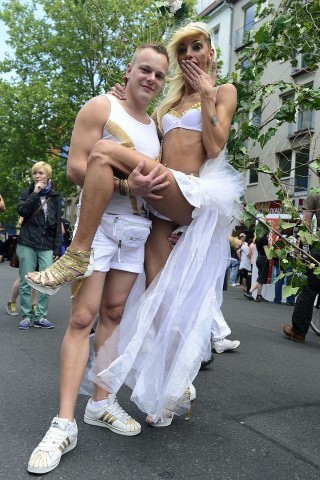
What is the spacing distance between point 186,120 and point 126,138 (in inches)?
13.9

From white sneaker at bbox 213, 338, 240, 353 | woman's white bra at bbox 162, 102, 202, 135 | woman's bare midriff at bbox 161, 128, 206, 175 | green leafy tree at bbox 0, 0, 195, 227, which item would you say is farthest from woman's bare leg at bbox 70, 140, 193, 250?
green leafy tree at bbox 0, 0, 195, 227

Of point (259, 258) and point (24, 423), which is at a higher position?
point (259, 258)

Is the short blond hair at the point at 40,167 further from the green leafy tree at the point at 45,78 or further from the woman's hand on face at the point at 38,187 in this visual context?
the green leafy tree at the point at 45,78

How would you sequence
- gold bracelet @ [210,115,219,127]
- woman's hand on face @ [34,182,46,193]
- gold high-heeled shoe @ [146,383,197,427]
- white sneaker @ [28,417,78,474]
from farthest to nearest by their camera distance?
1. woman's hand on face @ [34,182,46,193]
2. gold high-heeled shoe @ [146,383,197,427]
3. gold bracelet @ [210,115,219,127]
4. white sneaker @ [28,417,78,474]

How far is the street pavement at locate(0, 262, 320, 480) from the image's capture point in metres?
2.35

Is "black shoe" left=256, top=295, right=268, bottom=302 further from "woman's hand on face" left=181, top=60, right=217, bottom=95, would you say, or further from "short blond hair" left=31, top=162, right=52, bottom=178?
"woman's hand on face" left=181, top=60, right=217, bottom=95

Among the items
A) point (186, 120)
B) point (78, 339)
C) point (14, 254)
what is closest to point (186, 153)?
point (186, 120)

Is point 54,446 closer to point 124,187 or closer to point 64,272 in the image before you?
point 64,272

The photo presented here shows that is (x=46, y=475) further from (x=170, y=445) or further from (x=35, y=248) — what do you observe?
(x=35, y=248)

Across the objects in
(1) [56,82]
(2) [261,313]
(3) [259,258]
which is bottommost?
(2) [261,313]

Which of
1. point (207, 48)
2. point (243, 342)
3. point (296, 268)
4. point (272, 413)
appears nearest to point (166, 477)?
point (272, 413)

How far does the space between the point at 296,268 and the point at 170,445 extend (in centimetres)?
141

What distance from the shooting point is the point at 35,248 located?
600 centimetres

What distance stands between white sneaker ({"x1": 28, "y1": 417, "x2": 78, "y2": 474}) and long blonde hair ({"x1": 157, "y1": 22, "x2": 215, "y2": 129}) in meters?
1.65
